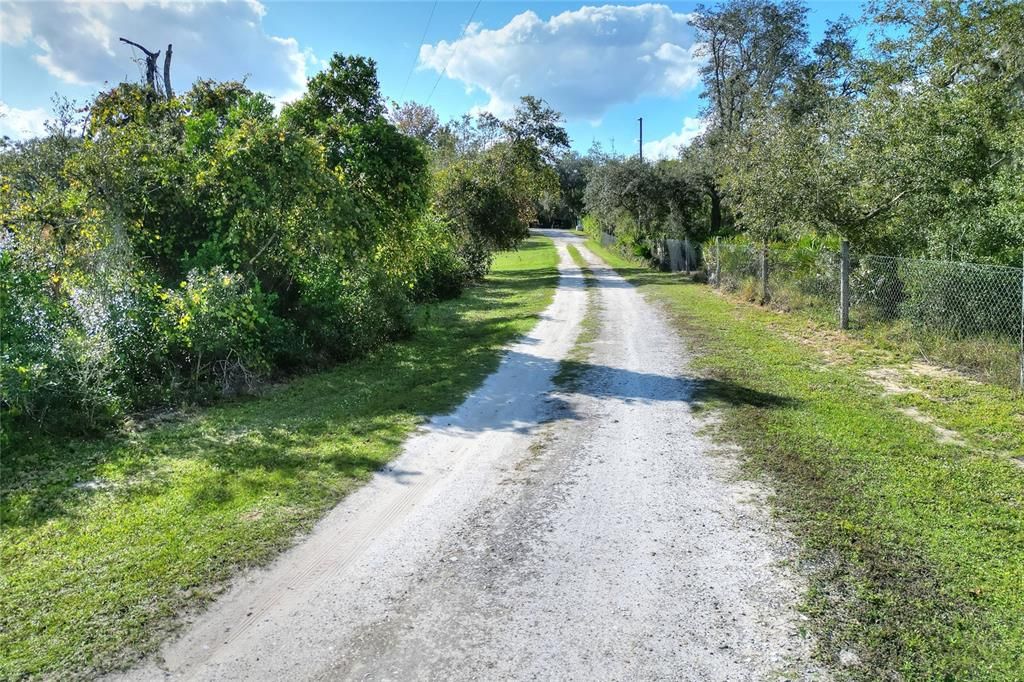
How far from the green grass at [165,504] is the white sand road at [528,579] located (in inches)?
10.9

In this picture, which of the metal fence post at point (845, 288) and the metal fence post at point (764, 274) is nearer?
the metal fence post at point (845, 288)

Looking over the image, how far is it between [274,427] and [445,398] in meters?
2.06

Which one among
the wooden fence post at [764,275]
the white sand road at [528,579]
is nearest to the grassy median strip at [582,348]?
the white sand road at [528,579]

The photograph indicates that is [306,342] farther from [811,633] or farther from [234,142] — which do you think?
[811,633]

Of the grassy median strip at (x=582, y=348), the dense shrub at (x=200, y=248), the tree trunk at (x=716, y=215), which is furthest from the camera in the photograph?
the tree trunk at (x=716, y=215)

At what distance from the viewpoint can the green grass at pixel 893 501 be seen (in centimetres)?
313

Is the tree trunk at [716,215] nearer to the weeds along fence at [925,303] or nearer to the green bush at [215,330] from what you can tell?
the weeds along fence at [925,303]

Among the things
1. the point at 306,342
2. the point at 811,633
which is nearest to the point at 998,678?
the point at 811,633

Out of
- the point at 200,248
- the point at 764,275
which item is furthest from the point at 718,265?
the point at 200,248

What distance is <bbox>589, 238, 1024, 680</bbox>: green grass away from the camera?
3.13 metres

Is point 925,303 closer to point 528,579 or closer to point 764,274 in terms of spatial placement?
point 764,274

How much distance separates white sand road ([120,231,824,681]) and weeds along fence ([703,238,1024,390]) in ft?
14.8

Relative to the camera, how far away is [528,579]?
3777 mm

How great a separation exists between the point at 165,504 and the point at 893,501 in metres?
5.36
